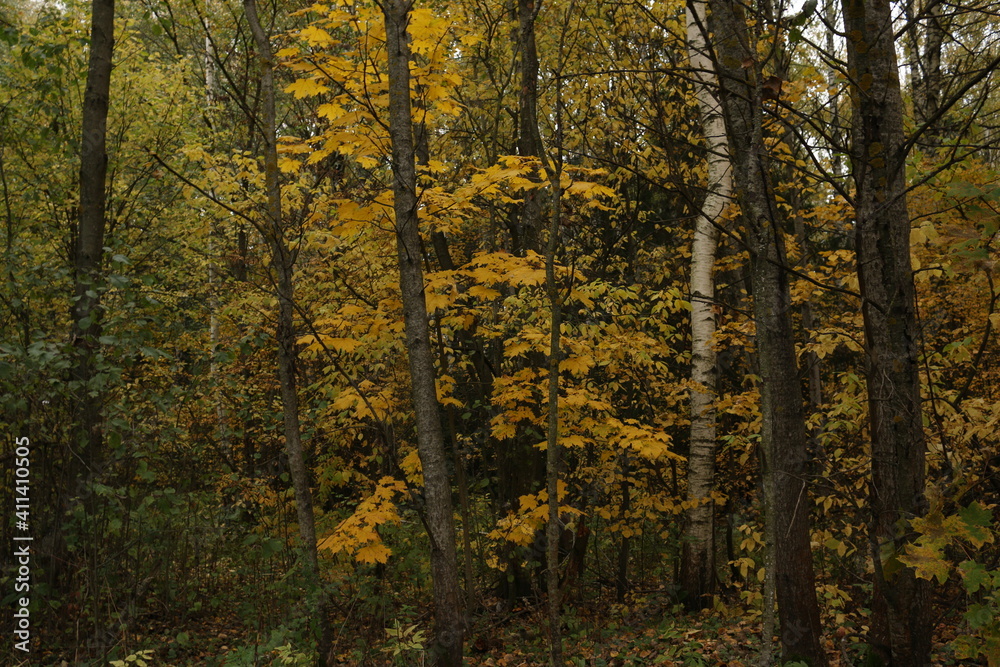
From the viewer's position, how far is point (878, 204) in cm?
310

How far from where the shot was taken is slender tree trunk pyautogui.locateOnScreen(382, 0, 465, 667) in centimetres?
443

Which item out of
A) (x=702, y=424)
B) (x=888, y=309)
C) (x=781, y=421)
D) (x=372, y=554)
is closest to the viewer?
(x=888, y=309)

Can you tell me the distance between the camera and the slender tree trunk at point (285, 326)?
547cm

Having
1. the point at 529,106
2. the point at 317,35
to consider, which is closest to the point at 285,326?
the point at 317,35

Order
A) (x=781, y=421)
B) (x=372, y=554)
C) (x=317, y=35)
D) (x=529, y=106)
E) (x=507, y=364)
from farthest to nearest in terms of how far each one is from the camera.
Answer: (x=507, y=364) < (x=529, y=106) < (x=372, y=554) < (x=317, y=35) < (x=781, y=421)

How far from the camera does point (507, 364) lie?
28.3 ft

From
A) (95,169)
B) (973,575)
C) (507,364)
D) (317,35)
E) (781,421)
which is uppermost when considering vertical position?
(317,35)

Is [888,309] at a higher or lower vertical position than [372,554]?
higher

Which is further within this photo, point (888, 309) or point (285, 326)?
point (285, 326)

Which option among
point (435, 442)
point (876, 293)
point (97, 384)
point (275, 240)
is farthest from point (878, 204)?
point (97, 384)

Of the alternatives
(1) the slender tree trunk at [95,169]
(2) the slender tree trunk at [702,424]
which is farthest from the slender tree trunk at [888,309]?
(1) the slender tree trunk at [95,169]

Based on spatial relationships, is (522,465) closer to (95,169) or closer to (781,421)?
(781,421)

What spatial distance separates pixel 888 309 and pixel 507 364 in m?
5.82

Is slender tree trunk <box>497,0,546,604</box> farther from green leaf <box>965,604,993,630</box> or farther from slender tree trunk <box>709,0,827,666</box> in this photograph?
green leaf <box>965,604,993,630</box>
